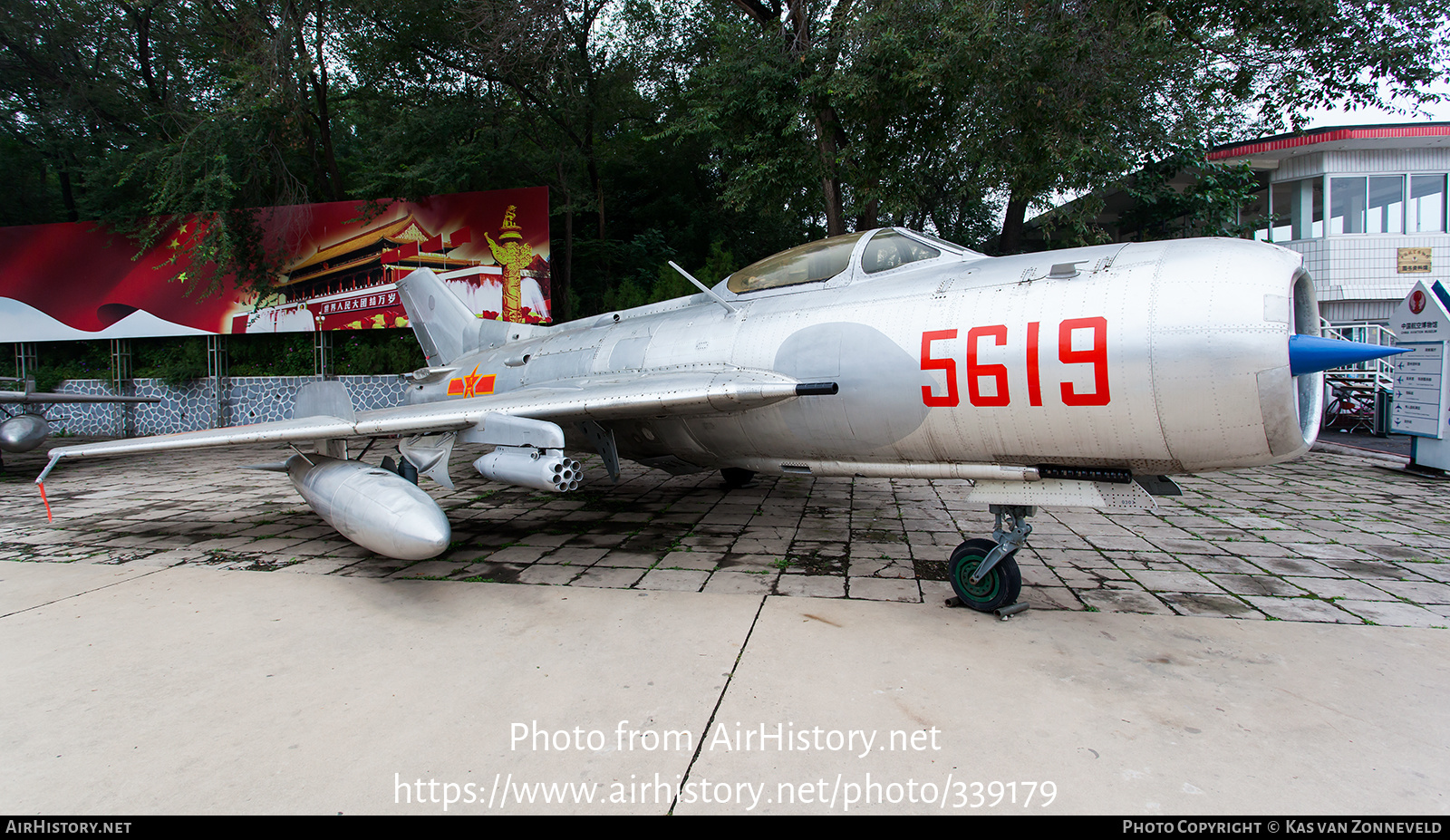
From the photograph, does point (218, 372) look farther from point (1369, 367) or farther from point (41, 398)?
point (1369, 367)

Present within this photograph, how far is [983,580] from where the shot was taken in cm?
420

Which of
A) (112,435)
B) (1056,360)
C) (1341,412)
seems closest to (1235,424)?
(1056,360)

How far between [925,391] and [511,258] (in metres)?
12.4

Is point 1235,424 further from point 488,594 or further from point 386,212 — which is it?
point 386,212

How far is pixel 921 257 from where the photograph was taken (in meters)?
4.83

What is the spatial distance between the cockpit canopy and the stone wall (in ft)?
43.4

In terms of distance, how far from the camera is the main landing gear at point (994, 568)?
4.11 metres

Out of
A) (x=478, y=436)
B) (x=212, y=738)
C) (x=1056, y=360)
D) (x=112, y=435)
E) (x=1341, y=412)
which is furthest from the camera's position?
(x=112, y=435)

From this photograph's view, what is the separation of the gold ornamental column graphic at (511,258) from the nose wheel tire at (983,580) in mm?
12144

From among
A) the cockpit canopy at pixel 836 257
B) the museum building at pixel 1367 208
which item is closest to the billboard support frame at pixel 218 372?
the cockpit canopy at pixel 836 257

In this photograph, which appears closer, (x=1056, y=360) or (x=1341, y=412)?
(x=1056, y=360)

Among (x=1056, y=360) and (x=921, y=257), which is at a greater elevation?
(x=921, y=257)

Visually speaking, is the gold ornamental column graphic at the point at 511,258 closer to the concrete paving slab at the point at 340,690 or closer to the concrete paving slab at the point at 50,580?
the concrete paving slab at the point at 50,580

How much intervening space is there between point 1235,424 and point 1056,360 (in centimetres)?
92
